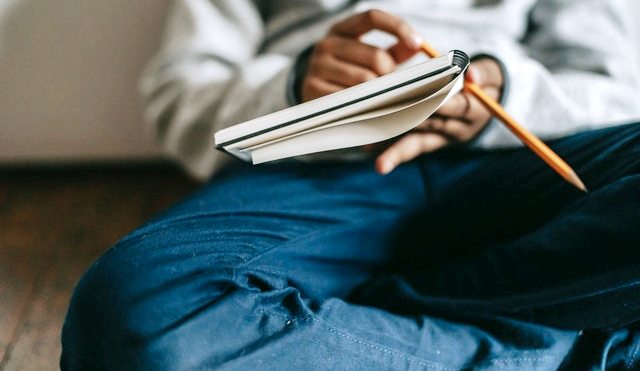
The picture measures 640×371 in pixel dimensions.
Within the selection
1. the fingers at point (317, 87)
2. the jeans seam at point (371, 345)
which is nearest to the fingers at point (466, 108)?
the fingers at point (317, 87)

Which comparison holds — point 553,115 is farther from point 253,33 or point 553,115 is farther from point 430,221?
point 253,33

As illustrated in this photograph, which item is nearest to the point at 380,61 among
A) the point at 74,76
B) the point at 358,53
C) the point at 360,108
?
the point at 358,53

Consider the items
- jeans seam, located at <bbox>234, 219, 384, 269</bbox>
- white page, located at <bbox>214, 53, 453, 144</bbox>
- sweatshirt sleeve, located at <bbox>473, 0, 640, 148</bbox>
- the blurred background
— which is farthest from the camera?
the blurred background

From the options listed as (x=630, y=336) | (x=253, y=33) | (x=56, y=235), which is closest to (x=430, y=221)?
(x=630, y=336)

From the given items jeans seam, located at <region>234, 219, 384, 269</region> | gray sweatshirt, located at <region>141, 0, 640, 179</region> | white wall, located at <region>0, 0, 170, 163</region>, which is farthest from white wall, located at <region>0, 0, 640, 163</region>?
jeans seam, located at <region>234, 219, 384, 269</region>

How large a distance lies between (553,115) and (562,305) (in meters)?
0.21

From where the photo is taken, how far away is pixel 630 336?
1.69 ft

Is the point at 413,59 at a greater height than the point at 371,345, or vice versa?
the point at 413,59

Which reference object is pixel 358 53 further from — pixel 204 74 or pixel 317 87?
pixel 204 74

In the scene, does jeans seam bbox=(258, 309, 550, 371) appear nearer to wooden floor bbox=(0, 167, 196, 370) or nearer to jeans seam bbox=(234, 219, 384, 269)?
jeans seam bbox=(234, 219, 384, 269)

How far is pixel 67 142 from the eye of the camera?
0.92 meters

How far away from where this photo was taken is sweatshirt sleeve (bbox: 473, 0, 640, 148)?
614mm

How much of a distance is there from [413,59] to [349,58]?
0.52ft

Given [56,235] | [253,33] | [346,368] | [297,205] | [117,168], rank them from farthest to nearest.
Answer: [117,168] < [56,235] < [253,33] < [297,205] < [346,368]
